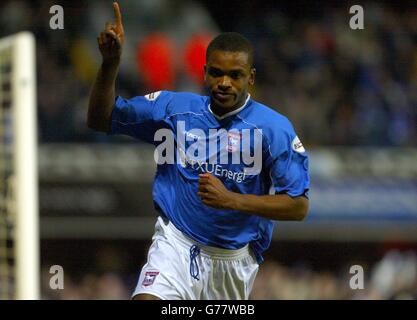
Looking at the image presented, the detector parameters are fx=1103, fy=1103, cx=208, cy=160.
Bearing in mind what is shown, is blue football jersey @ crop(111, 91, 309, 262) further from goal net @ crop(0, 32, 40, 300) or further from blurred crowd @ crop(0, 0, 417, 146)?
blurred crowd @ crop(0, 0, 417, 146)

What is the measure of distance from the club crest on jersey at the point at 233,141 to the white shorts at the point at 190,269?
2.01 ft

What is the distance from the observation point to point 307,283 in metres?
15.8

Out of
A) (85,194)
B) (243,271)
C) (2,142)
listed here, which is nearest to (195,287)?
(243,271)

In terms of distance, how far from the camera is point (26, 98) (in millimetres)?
8000

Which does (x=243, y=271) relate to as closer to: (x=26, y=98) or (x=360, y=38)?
(x=26, y=98)

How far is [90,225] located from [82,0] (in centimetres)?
327

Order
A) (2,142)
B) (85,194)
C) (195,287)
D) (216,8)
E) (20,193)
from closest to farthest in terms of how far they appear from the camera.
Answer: (195,287)
(20,193)
(2,142)
(85,194)
(216,8)

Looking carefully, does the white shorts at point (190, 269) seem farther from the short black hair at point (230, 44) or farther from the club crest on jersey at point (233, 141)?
the short black hair at point (230, 44)

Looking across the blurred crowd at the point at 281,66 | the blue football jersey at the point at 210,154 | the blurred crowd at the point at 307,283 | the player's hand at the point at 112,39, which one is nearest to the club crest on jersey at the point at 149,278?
the blue football jersey at the point at 210,154

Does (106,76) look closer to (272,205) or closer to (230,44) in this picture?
(230,44)

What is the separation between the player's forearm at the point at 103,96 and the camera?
6527mm

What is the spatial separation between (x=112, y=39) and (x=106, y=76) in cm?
26

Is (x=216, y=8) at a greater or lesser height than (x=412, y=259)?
greater

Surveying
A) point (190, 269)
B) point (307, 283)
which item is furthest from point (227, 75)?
point (307, 283)
